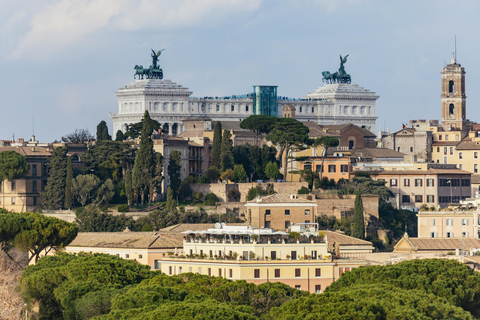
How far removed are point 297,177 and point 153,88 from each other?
4790 cm

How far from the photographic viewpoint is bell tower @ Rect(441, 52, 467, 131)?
16912cm

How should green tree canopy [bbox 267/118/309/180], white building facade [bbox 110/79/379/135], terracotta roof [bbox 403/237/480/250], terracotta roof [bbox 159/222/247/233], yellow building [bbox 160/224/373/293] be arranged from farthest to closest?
white building facade [bbox 110/79/379/135] < green tree canopy [bbox 267/118/309/180] < terracotta roof [bbox 159/222/247/233] < terracotta roof [bbox 403/237/480/250] < yellow building [bbox 160/224/373/293]

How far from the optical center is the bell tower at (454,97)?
16912 centimetres

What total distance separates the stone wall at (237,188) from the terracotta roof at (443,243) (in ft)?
82.3

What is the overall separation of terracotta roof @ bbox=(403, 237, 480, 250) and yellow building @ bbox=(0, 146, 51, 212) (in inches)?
1390

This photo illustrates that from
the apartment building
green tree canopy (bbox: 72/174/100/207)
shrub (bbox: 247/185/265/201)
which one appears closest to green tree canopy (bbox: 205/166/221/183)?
shrub (bbox: 247/185/265/201)

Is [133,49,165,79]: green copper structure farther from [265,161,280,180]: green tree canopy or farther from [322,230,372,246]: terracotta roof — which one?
[322,230,372,246]: terracotta roof

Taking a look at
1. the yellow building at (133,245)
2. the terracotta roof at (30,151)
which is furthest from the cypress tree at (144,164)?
the yellow building at (133,245)

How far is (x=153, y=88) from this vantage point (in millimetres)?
174750

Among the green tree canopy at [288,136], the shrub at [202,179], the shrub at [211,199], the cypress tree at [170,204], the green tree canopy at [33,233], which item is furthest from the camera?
the green tree canopy at [288,136]

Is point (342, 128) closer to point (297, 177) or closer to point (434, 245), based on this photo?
point (297, 177)

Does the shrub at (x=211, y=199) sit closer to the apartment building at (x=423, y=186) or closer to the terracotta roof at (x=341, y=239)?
the apartment building at (x=423, y=186)

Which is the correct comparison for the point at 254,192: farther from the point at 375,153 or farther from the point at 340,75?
the point at 340,75

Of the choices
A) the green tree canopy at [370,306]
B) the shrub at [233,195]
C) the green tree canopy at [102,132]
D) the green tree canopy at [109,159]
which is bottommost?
the green tree canopy at [370,306]
